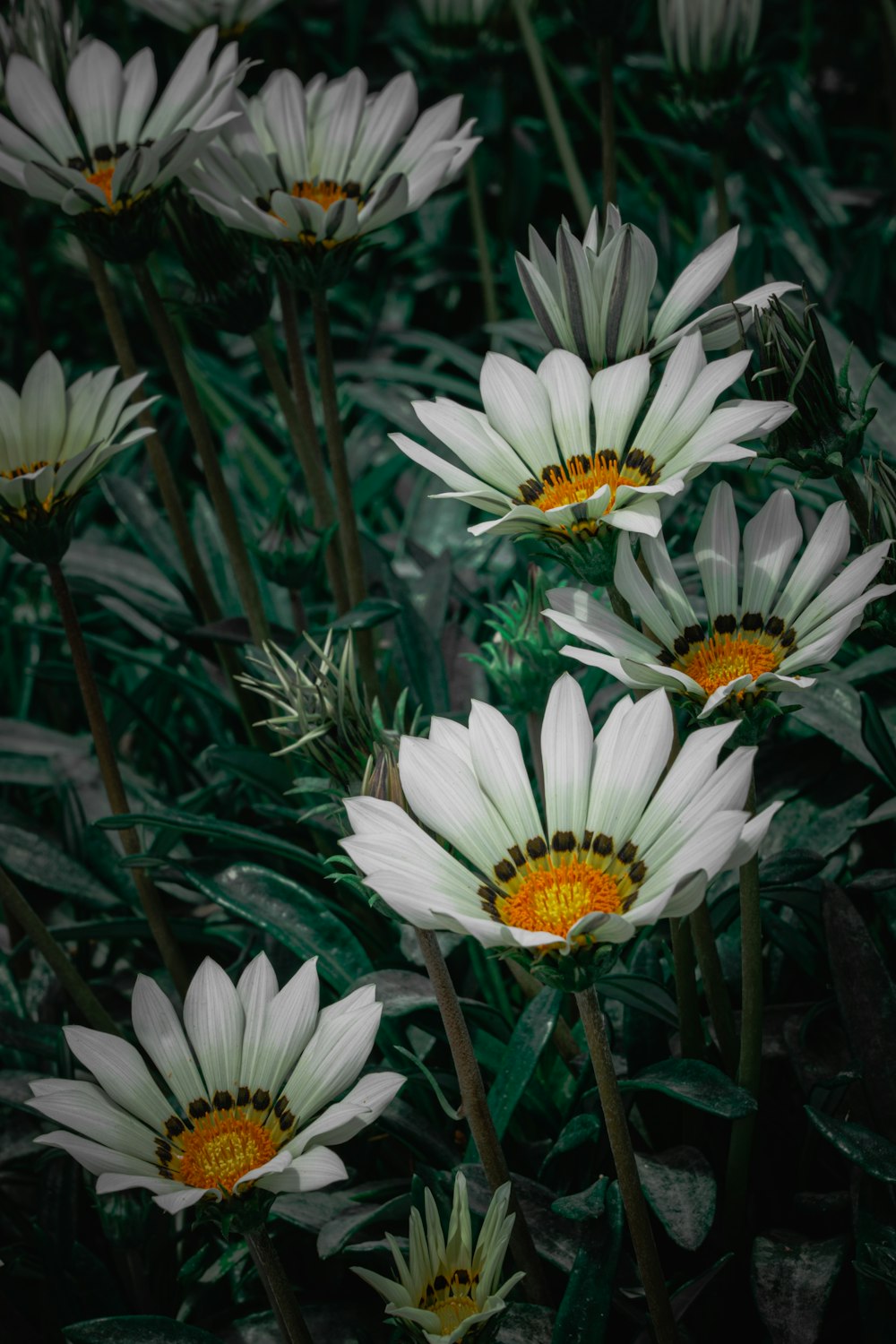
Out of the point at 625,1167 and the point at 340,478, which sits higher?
the point at 340,478

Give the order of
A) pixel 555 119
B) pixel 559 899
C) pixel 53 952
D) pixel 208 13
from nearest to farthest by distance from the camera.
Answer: pixel 559 899 < pixel 53 952 < pixel 208 13 < pixel 555 119

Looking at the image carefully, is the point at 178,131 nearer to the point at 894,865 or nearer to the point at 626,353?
the point at 626,353

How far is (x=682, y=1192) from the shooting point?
0.96 metres

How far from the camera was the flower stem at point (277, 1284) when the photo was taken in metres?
0.80

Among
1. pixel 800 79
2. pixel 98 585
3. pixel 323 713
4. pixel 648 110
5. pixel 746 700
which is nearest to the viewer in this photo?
pixel 746 700

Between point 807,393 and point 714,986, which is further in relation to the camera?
point 714,986

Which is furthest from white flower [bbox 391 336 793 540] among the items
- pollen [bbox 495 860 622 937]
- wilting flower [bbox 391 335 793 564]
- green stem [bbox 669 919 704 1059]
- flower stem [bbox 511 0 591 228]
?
flower stem [bbox 511 0 591 228]

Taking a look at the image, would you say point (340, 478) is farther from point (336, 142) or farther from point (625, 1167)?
point (625, 1167)

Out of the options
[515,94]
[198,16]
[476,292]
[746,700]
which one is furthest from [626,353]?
[515,94]

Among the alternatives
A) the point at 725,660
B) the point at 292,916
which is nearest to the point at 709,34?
the point at 725,660

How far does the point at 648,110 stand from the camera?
2.88 m

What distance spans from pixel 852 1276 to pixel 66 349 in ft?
8.03

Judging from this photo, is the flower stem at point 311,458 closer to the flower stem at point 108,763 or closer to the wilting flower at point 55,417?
the wilting flower at point 55,417

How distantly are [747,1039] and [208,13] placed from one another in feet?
5.17
